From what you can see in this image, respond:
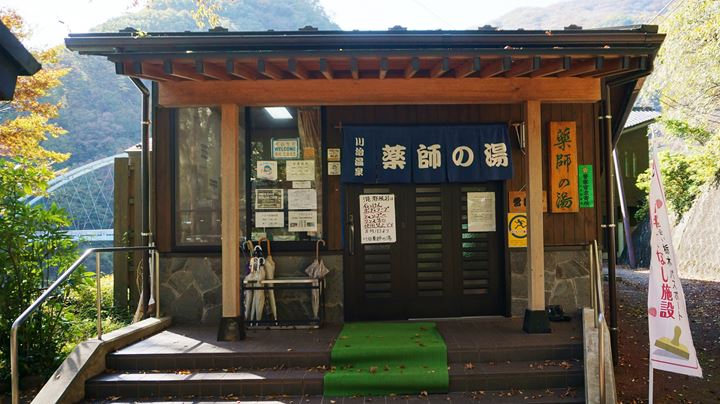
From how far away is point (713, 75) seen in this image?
12.2 m

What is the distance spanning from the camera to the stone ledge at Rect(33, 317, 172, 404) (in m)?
4.36

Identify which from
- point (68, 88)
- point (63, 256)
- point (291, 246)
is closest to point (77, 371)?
point (63, 256)

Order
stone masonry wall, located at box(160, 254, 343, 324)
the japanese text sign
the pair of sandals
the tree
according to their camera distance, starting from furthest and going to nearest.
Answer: the tree
stone masonry wall, located at box(160, 254, 343, 324)
the japanese text sign
the pair of sandals

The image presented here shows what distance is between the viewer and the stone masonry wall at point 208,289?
6402 mm

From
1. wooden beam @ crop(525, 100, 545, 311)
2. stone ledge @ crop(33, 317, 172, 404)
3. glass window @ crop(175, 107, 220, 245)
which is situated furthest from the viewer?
glass window @ crop(175, 107, 220, 245)

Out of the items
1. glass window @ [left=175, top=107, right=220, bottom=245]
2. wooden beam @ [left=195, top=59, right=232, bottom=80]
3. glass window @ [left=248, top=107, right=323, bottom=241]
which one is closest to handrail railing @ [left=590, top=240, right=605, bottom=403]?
glass window @ [left=248, top=107, right=323, bottom=241]

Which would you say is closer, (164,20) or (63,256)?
(63,256)

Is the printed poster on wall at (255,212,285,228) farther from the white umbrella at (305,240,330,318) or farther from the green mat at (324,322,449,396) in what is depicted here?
the green mat at (324,322,449,396)

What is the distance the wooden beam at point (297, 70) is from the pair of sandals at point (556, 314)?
4234 mm

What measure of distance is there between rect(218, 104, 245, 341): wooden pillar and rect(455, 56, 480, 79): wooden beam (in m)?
2.50

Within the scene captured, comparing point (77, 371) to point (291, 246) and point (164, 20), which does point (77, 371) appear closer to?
point (291, 246)

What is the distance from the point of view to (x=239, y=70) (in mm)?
4906

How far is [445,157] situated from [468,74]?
1515mm

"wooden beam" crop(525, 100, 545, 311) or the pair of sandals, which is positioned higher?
"wooden beam" crop(525, 100, 545, 311)
